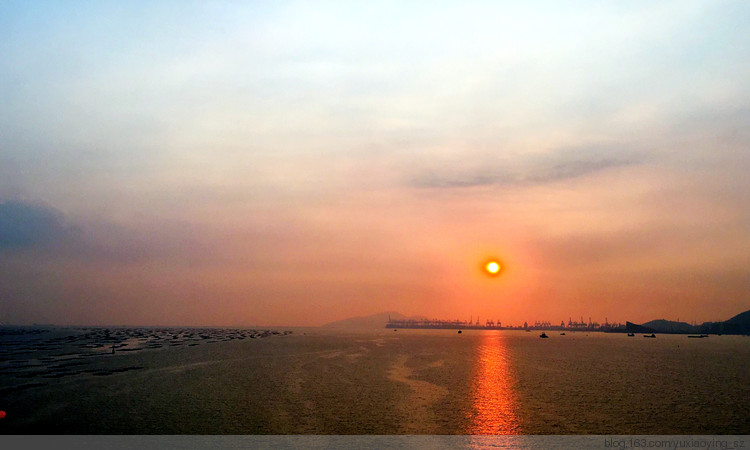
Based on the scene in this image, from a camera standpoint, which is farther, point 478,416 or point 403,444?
point 478,416

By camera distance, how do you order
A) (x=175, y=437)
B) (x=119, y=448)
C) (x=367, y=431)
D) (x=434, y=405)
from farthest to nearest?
(x=434, y=405)
(x=367, y=431)
(x=175, y=437)
(x=119, y=448)

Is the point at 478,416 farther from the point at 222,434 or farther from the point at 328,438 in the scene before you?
the point at 222,434

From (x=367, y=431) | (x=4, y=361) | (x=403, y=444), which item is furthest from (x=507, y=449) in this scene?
(x=4, y=361)

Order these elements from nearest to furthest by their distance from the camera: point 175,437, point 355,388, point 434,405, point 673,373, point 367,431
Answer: point 175,437 < point 367,431 < point 434,405 < point 355,388 < point 673,373

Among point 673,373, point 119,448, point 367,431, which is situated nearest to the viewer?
point 119,448

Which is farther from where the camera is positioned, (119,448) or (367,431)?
(367,431)

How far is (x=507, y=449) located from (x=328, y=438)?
16026mm

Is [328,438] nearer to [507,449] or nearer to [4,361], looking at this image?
[507,449]

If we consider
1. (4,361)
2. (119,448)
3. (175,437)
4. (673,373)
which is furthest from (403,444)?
(4,361)

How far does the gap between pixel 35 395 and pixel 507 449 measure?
6016 centimetres

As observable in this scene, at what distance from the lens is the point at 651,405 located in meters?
62.0

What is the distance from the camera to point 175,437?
141 feet

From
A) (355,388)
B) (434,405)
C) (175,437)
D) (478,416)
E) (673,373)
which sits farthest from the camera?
(673,373)

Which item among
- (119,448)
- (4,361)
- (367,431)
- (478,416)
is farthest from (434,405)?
(4,361)
